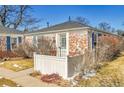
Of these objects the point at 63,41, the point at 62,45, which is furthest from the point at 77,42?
the point at 62,45

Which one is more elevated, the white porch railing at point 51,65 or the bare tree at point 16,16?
the bare tree at point 16,16

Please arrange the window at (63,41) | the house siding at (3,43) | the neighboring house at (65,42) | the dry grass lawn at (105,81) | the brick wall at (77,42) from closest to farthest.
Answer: the dry grass lawn at (105,81), the neighboring house at (65,42), the brick wall at (77,42), the window at (63,41), the house siding at (3,43)

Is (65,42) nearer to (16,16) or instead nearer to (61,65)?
(61,65)

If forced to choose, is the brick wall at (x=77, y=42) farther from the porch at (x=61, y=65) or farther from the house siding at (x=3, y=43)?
the house siding at (x=3, y=43)

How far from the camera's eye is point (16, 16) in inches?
1020

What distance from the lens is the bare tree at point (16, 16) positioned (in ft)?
78.8

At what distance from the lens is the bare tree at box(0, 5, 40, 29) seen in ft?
78.8

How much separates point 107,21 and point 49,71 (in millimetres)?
5599

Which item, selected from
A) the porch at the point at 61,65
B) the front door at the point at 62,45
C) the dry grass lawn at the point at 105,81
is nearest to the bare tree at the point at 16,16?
the front door at the point at 62,45

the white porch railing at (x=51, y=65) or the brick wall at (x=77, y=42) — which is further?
the brick wall at (x=77, y=42)

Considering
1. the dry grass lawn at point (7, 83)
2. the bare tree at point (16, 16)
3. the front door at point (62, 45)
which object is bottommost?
the dry grass lawn at point (7, 83)
